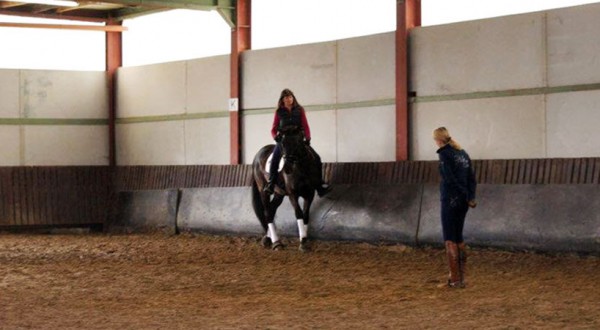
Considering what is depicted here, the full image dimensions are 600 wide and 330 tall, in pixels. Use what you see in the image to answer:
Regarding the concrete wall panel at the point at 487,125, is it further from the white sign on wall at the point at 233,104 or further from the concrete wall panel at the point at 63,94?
the concrete wall panel at the point at 63,94

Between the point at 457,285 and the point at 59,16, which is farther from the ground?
the point at 59,16

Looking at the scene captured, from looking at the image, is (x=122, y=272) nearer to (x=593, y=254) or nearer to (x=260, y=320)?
(x=260, y=320)

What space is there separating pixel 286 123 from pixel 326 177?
6.98ft

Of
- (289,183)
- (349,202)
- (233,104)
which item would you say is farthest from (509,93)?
(233,104)

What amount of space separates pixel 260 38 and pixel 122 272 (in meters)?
7.65

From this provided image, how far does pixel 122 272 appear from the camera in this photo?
13398 millimetres

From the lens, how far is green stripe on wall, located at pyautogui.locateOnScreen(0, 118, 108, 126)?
21438 millimetres

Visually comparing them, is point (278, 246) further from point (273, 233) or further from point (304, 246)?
point (304, 246)

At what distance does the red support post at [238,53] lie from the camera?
19719 millimetres

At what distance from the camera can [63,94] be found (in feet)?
72.4

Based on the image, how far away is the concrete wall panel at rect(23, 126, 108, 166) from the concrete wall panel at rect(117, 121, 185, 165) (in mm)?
438

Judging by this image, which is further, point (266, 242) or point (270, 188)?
point (266, 242)

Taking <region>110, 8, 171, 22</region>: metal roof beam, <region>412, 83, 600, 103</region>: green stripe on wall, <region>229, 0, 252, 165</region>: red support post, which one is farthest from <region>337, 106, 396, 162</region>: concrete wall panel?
<region>110, 8, 171, 22</region>: metal roof beam

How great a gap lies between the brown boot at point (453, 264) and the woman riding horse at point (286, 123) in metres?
5.19
